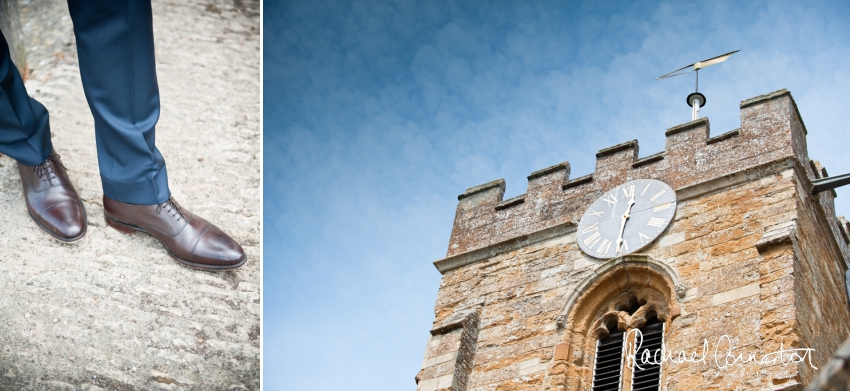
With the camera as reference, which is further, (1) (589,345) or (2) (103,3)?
(1) (589,345)

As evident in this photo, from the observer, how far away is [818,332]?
932cm

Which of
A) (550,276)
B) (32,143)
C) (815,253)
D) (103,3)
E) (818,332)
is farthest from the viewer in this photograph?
(550,276)

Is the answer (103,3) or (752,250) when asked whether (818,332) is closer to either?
(752,250)

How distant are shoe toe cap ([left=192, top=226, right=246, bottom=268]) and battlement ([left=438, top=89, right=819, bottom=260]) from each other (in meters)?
3.64

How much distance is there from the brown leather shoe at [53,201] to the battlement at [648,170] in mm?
4298

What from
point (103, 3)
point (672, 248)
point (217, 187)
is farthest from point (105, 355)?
point (672, 248)

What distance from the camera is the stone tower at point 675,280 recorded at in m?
9.09

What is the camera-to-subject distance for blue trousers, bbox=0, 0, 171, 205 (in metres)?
7.79

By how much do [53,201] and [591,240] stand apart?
490cm

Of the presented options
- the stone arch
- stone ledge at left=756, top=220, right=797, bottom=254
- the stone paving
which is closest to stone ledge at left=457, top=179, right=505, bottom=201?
the stone arch

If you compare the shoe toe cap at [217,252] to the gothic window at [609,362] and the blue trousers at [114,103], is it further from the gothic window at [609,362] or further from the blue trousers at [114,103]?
the gothic window at [609,362]

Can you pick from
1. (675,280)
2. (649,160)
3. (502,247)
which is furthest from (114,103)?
(649,160)

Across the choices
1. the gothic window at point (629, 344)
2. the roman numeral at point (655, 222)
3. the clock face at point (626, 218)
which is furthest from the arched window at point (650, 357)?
the roman numeral at point (655, 222)

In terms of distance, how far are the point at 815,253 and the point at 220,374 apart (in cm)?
539
